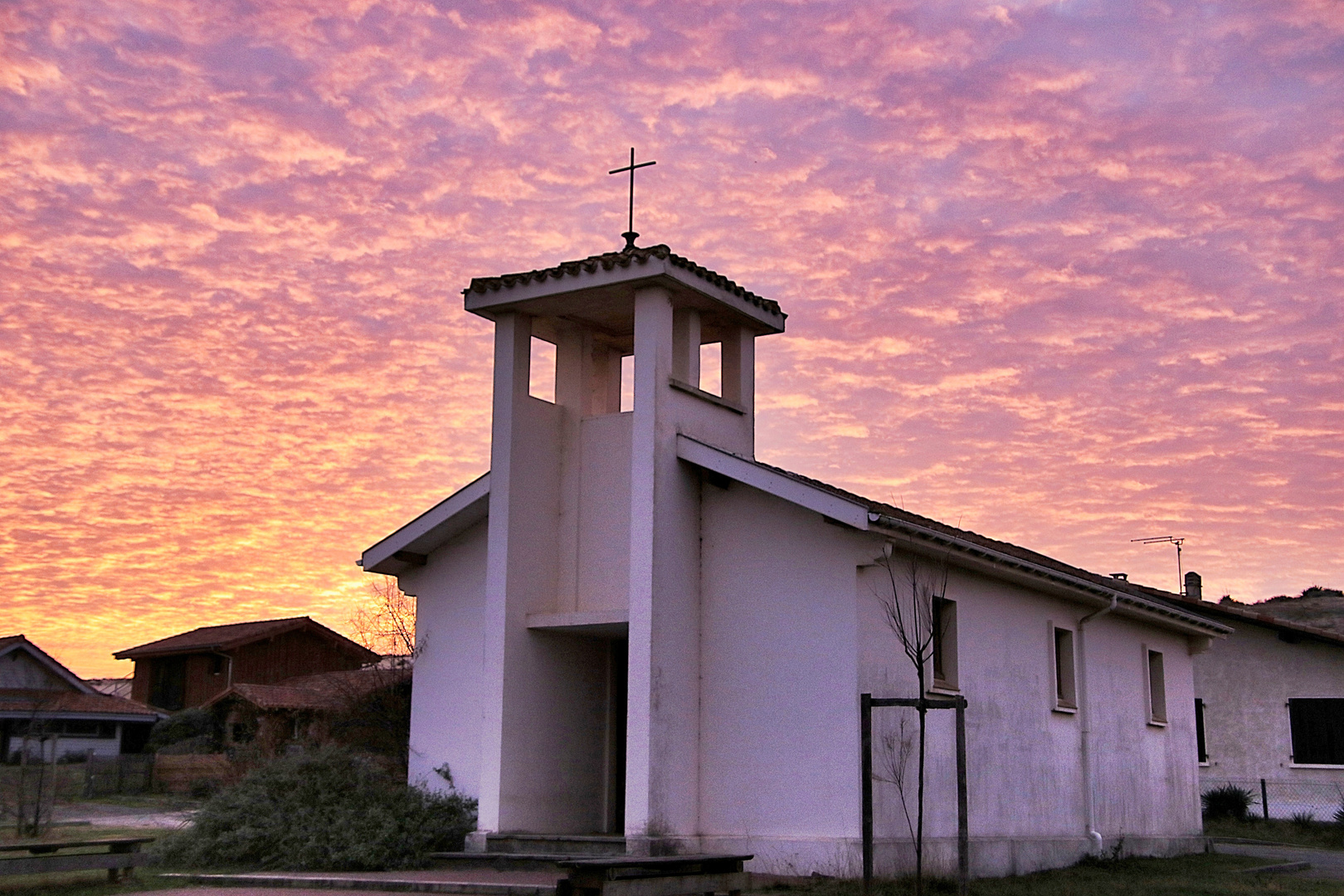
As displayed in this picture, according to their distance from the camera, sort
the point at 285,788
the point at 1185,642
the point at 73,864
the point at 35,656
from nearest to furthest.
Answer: the point at 73,864 < the point at 285,788 < the point at 1185,642 < the point at 35,656

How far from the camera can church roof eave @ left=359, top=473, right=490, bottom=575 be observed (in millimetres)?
17594

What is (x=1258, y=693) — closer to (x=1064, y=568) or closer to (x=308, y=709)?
(x=1064, y=568)

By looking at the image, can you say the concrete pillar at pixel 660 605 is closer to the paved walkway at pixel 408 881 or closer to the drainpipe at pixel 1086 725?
the paved walkway at pixel 408 881

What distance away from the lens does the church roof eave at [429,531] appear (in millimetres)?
17594

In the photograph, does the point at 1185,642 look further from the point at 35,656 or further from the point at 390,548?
the point at 35,656

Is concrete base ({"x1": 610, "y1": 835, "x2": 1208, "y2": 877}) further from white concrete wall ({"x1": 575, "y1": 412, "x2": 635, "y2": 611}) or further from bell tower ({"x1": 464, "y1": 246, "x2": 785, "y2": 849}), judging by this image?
white concrete wall ({"x1": 575, "y1": 412, "x2": 635, "y2": 611})

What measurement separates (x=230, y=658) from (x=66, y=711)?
8.76m

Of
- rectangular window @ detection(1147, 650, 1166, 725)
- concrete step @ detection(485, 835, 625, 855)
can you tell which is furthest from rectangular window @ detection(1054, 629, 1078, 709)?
concrete step @ detection(485, 835, 625, 855)

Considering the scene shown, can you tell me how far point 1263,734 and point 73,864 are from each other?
25.5m

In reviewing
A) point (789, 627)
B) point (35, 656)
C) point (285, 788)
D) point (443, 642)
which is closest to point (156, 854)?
point (285, 788)

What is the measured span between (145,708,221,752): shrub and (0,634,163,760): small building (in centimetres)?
56

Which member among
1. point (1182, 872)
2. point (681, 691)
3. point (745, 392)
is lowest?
point (1182, 872)

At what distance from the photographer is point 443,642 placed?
18.2 m

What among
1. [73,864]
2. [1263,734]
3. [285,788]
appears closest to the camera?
[73,864]
